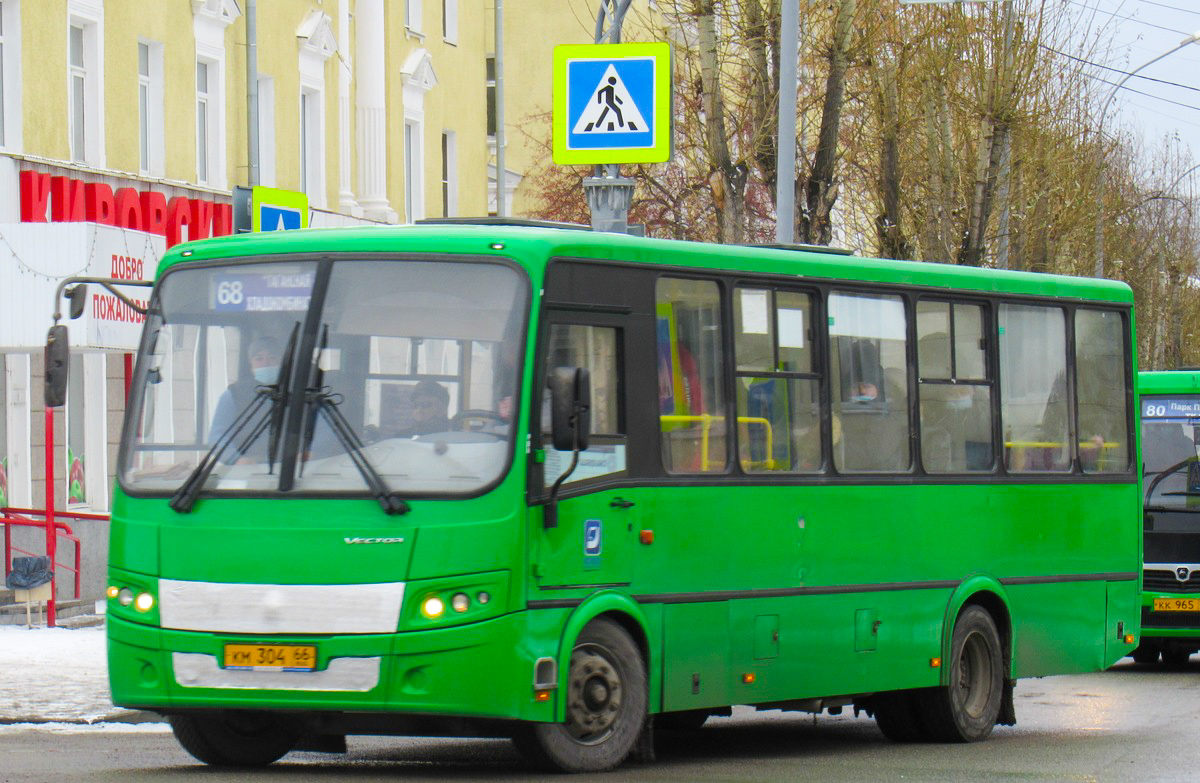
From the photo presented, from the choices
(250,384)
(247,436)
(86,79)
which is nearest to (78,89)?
(86,79)

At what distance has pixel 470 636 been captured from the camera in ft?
33.6

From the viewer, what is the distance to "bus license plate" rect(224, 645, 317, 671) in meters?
10.3

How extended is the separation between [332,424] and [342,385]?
0.19 metres

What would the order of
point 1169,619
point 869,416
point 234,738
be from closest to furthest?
point 234,738 < point 869,416 < point 1169,619

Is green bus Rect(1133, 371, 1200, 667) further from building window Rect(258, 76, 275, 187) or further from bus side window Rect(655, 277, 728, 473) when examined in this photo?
building window Rect(258, 76, 275, 187)

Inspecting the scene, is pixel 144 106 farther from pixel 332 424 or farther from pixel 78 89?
pixel 332 424

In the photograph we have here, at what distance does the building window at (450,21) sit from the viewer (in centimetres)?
3788

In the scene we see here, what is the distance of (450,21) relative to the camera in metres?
38.2

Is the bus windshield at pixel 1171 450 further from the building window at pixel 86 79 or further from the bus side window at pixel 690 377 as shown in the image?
the building window at pixel 86 79

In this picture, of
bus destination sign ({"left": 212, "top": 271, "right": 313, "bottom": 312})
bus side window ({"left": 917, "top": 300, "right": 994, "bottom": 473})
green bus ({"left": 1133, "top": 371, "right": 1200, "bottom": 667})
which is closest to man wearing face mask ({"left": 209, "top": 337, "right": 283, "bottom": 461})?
bus destination sign ({"left": 212, "top": 271, "right": 313, "bottom": 312})

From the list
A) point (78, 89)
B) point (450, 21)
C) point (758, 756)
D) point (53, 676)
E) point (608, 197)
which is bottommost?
point (758, 756)

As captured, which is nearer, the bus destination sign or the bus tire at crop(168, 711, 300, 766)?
the bus destination sign

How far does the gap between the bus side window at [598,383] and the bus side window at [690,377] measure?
1.22 ft

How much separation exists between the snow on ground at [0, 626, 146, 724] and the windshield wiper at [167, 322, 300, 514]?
376 centimetres
